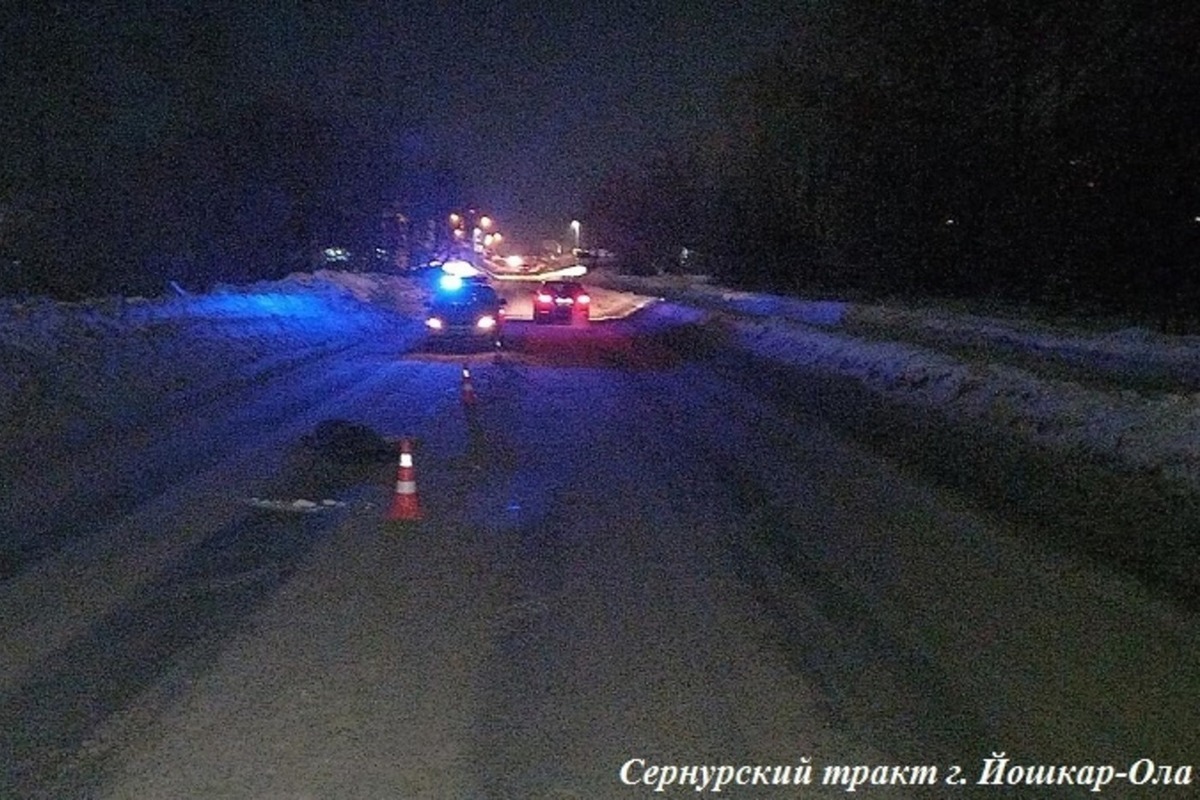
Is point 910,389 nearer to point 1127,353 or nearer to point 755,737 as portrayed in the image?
point 1127,353

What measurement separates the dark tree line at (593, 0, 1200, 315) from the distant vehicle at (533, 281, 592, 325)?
8.32 m

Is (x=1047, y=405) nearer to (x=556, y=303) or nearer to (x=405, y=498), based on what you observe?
(x=405, y=498)

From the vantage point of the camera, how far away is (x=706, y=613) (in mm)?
9047

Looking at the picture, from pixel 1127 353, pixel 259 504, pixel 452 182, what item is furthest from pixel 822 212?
pixel 452 182

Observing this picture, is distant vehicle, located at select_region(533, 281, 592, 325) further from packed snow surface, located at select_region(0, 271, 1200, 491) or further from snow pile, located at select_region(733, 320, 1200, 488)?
snow pile, located at select_region(733, 320, 1200, 488)

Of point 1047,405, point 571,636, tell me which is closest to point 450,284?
point 1047,405

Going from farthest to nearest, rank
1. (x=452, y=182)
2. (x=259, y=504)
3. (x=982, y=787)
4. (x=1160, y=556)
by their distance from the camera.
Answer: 1. (x=452, y=182)
2. (x=259, y=504)
3. (x=1160, y=556)
4. (x=982, y=787)

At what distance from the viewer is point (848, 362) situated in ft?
92.2

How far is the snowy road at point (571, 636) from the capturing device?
643 centimetres

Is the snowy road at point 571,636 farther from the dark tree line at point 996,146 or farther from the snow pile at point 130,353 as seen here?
the dark tree line at point 996,146

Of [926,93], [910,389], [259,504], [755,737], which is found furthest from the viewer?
[926,93]

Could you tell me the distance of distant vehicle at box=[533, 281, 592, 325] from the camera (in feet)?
167

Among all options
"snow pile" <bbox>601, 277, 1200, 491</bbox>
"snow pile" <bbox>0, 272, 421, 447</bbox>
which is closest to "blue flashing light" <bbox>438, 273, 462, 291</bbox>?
"snow pile" <bbox>0, 272, 421, 447</bbox>

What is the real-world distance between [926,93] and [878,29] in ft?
7.52
